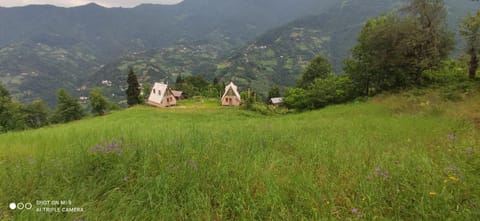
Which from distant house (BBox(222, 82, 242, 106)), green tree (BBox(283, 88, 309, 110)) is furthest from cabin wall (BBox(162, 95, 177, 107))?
green tree (BBox(283, 88, 309, 110))

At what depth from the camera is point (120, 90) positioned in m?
157

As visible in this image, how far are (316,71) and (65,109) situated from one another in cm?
5165

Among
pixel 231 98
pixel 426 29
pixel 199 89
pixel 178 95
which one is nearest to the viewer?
pixel 426 29

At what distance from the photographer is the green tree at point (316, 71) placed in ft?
126

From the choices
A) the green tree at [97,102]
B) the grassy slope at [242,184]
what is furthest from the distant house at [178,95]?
the grassy slope at [242,184]

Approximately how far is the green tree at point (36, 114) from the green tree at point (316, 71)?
53.4 m

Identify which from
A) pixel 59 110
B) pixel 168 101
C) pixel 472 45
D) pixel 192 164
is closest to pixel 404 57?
pixel 472 45

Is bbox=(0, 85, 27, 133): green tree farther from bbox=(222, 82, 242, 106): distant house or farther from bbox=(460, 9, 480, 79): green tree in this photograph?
bbox=(460, 9, 480, 79): green tree

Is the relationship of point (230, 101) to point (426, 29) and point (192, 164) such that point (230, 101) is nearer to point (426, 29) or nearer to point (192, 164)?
point (426, 29)

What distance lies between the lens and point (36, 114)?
47.1 metres

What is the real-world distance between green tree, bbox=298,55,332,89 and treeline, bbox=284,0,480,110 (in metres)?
10.7

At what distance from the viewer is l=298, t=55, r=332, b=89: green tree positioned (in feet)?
126

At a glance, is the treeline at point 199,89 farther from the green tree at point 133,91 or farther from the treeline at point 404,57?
the treeline at point 404,57

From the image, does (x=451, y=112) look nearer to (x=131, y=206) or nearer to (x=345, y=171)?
(x=345, y=171)
